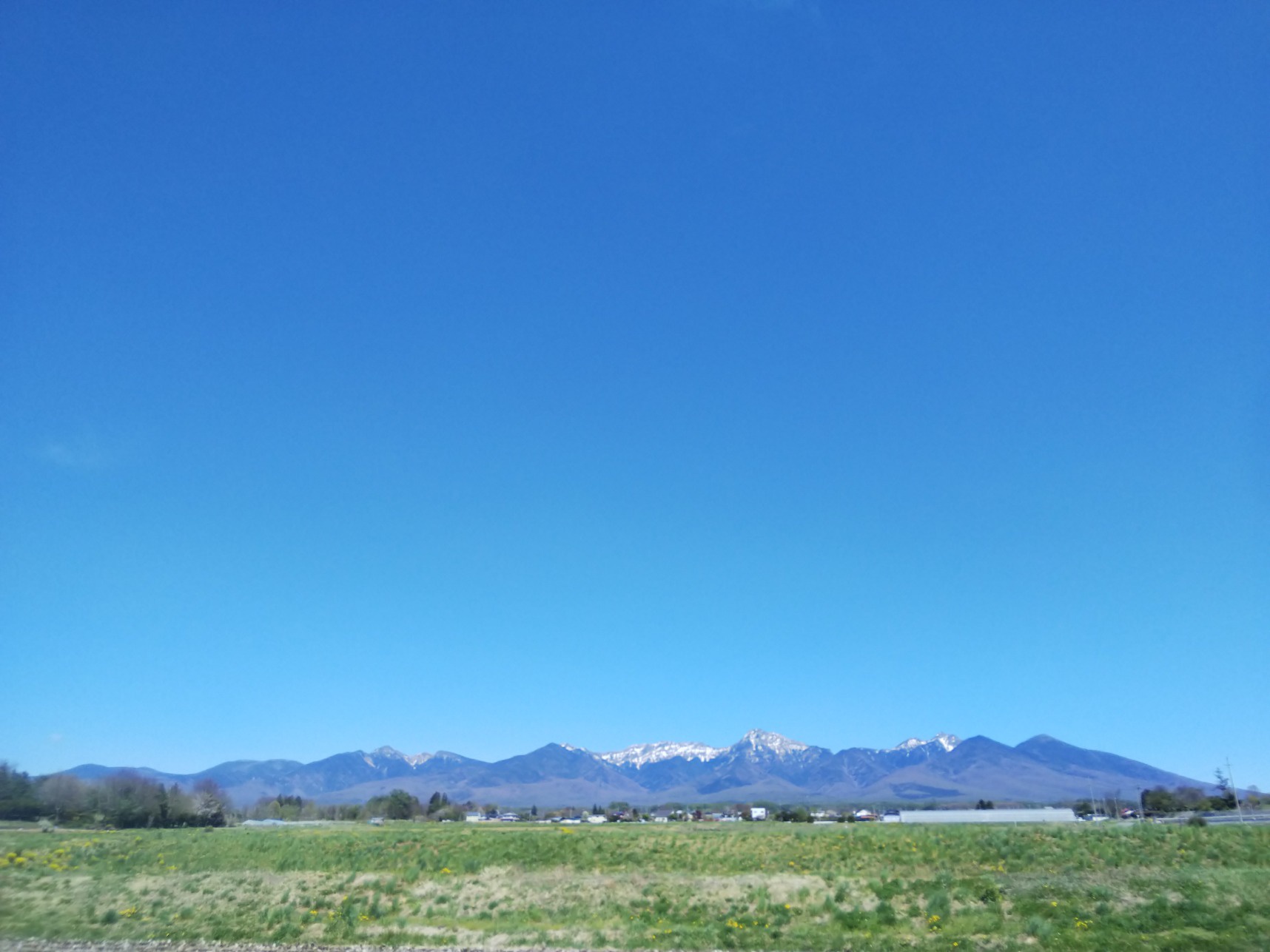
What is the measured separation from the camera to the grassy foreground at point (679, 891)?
26.0 metres

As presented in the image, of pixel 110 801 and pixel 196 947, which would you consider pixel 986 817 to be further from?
pixel 110 801

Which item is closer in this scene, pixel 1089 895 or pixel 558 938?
Answer: pixel 558 938

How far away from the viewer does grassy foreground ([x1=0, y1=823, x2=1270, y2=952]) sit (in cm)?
2595

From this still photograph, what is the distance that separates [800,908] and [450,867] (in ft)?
54.2

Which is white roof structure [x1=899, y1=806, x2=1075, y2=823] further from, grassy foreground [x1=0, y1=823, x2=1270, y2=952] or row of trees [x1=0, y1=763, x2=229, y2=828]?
row of trees [x1=0, y1=763, x2=229, y2=828]

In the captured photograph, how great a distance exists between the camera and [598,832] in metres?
56.2

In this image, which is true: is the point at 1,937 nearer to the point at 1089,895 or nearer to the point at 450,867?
the point at 450,867

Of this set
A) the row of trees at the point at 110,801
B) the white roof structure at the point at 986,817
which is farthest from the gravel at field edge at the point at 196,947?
the white roof structure at the point at 986,817

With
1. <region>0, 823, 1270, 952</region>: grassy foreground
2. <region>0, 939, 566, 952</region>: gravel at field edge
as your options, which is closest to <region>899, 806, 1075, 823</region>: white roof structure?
<region>0, 823, 1270, 952</region>: grassy foreground

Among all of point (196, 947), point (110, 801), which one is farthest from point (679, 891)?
point (110, 801)

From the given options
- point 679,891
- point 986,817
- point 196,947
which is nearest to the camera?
point 196,947

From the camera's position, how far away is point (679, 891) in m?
32.2

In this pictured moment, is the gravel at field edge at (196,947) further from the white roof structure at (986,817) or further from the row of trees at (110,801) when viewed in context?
the white roof structure at (986,817)

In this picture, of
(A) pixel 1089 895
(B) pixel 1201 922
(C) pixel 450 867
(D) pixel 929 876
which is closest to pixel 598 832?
(C) pixel 450 867
